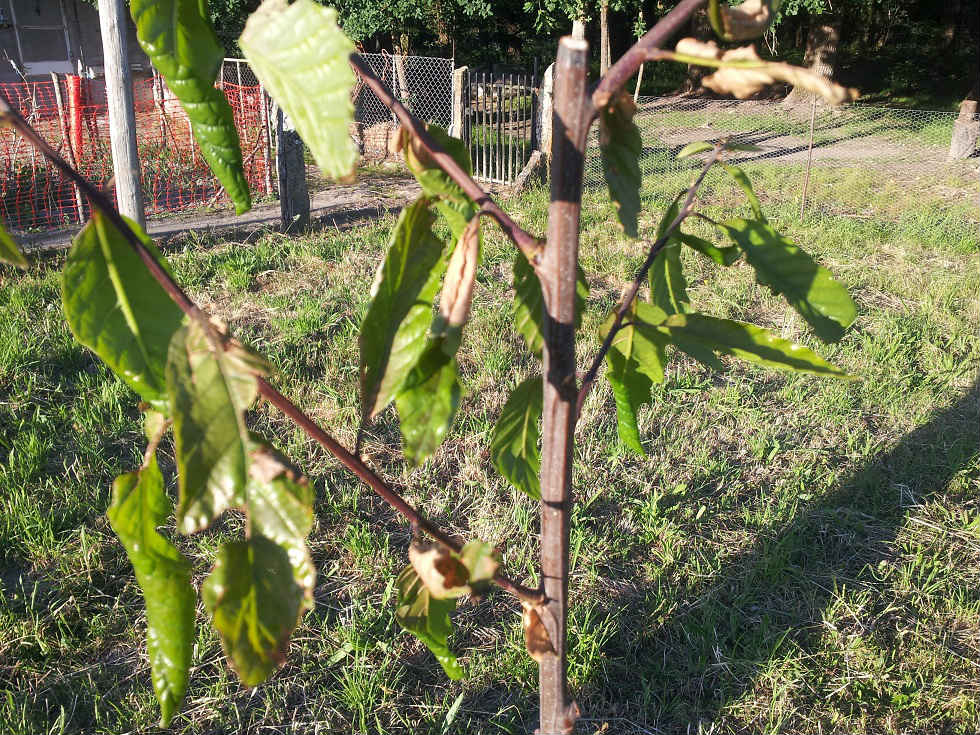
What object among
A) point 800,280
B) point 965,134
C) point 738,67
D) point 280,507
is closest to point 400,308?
point 280,507

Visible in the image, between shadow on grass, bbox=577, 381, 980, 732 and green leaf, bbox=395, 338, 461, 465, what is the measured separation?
171 cm

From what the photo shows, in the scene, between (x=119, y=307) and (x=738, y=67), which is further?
(x=119, y=307)

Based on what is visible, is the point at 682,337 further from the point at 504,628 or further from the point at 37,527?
the point at 37,527

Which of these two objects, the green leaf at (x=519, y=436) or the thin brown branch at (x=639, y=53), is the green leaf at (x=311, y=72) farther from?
the green leaf at (x=519, y=436)

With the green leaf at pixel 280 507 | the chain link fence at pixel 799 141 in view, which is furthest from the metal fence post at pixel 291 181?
the green leaf at pixel 280 507

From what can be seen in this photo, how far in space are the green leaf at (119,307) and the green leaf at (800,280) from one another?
0.56 m

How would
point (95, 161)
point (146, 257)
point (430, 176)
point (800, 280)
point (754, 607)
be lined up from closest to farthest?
1. point (146, 257)
2. point (430, 176)
3. point (800, 280)
4. point (754, 607)
5. point (95, 161)

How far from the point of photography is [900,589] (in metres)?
2.43

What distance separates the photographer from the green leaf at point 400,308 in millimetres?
572

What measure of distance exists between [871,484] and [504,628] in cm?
161

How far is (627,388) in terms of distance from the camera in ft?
3.12

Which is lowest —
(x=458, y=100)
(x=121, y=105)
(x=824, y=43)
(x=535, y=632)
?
(x=535, y=632)

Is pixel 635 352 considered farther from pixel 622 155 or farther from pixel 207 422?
pixel 207 422

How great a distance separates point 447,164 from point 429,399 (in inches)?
7.5
